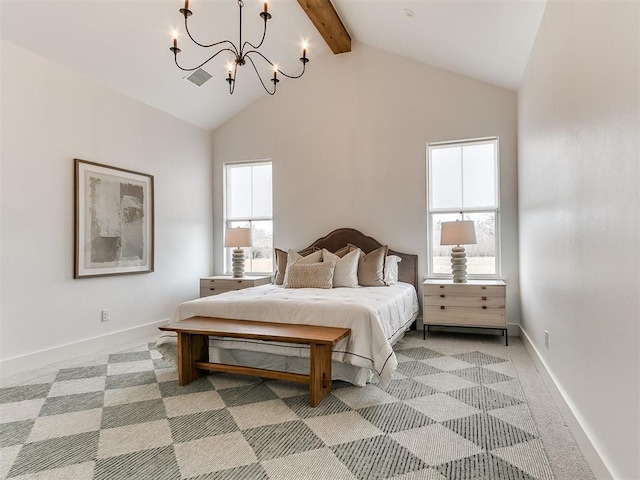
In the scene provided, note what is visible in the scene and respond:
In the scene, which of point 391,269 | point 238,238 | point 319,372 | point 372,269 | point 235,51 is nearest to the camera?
point 319,372

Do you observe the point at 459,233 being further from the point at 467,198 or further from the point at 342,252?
the point at 342,252

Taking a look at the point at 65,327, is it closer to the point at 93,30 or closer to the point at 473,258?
the point at 93,30

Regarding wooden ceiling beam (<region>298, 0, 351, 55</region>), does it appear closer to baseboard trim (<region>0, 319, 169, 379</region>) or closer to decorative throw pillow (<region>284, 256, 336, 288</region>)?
decorative throw pillow (<region>284, 256, 336, 288</region>)

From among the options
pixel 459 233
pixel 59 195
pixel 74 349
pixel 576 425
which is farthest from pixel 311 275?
pixel 576 425

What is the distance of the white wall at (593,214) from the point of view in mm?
1372

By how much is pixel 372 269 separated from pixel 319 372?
202cm

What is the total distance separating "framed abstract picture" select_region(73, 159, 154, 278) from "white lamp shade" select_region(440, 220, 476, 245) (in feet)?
11.2

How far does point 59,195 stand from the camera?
3.66m

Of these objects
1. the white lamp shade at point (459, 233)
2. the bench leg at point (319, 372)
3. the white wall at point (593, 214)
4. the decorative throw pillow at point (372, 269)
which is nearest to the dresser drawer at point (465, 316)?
the decorative throw pillow at point (372, 269)

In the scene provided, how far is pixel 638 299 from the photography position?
1312mm

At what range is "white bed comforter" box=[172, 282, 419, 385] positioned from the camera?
270cm

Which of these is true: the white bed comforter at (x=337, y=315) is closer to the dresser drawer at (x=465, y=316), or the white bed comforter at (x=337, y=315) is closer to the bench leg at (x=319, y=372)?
the bench leg at (x=319, y=372)

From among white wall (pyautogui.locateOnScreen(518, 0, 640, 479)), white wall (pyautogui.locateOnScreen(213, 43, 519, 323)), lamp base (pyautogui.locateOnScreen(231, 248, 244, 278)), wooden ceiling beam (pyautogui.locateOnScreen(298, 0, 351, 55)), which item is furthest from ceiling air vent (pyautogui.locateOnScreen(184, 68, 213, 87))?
white wall (pyautogui.locateOnScreen(518, 0, 640, 479))

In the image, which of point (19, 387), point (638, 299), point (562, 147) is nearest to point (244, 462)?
point (638, 299)
